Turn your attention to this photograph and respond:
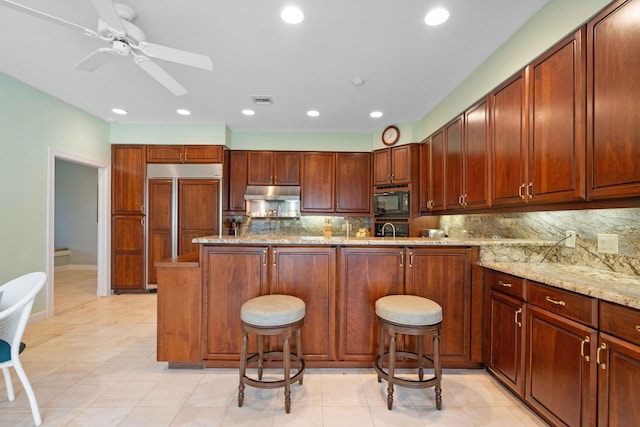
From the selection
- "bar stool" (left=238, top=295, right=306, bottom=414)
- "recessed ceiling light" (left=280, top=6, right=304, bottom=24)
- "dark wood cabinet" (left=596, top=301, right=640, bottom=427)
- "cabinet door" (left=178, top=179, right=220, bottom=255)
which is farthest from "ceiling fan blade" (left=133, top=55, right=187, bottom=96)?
"dark wood cabinet" (left=596, top=301, right=640, bottom=427)

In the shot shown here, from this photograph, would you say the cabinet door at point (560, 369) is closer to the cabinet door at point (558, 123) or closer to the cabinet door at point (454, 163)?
the cabinet door at point (558, 123)

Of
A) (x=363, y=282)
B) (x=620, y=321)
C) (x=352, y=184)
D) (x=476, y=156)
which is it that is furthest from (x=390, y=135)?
(x=620, y=321)

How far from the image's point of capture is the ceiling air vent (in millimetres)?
3366

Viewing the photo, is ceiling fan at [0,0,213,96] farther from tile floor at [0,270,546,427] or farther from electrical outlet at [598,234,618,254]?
electrical outlet at [598,234,618,254]

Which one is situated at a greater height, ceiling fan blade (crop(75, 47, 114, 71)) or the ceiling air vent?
the ceiling air vent

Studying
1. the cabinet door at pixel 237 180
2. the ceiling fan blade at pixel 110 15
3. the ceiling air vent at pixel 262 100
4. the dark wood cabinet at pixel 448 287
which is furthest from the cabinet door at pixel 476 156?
the cabinet door at pixel 237 180

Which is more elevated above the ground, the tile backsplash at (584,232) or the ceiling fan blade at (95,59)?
the ceiling fan blade at (95,59)

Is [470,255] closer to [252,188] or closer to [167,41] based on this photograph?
[167,41]

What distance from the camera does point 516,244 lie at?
2156mm

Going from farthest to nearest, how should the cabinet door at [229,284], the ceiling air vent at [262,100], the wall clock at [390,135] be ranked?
the wall clock at [390,135], the ceiling air vent at [262,100], the cabinet door at [229,284]

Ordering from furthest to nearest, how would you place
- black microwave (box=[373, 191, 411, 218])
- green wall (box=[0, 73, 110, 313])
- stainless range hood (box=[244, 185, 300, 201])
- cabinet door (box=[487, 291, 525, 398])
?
stainless range hood (box=[244, 185, 300, 201]), black microwave (box=[373, 191, 411, 218]), green wall (box=[0, 73, 110, 313]), cabinet door (box=[487, 291, 525, 398])

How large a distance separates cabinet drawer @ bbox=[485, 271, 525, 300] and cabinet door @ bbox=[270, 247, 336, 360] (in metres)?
1.23

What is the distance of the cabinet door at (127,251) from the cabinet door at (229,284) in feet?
9.46

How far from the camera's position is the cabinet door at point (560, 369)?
1.38 metres
